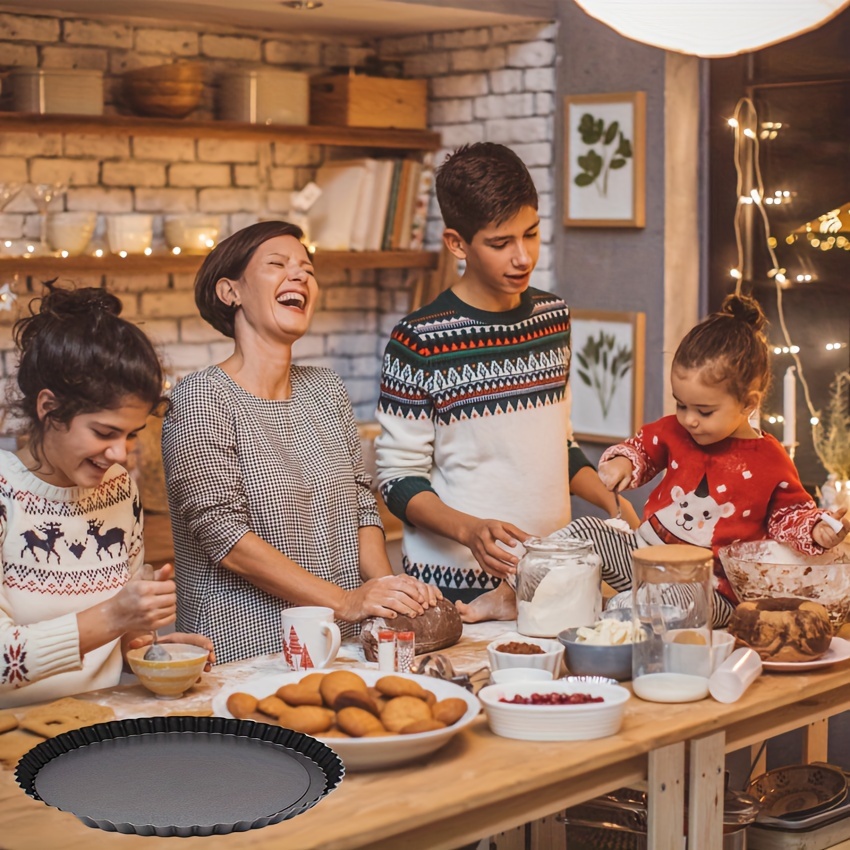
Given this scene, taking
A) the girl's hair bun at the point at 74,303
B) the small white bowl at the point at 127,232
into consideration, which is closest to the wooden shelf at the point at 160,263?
the small white bowl at the point at 127,232

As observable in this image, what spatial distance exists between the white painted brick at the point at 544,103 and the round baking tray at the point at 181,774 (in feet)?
11.0

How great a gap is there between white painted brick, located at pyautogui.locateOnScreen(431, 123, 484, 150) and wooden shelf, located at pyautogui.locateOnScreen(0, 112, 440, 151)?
36 mm

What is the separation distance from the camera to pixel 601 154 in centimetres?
455

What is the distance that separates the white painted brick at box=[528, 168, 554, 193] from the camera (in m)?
4.75

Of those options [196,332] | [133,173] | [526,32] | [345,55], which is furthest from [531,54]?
[196,332]

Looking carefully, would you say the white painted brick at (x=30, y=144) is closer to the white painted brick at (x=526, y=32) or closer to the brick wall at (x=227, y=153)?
the brick wall at (x=227, y=153)

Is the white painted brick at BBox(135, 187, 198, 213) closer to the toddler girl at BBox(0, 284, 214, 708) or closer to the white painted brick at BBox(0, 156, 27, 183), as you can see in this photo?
the white painted brick at BBox(0, 156, 27, 183)

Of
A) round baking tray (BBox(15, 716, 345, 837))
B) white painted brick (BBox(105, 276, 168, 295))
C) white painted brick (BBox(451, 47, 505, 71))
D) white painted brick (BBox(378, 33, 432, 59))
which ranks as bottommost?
round baking tray (BBox(15, 716, 345, 837))

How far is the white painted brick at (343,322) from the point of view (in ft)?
17.2

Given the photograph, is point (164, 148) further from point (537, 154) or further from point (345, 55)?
point (537, 154)

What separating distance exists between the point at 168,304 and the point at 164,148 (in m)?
0.53

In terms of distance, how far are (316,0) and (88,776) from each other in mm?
3109

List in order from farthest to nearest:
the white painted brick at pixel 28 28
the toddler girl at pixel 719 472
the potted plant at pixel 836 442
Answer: the white painted brick at pixel 28 28 → the potted plant at pixel 836 442 → the toddler girl at pixel 719 472

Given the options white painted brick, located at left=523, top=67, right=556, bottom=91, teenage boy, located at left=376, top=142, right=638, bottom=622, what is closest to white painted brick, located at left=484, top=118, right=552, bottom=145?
white painted brick, located at left=523, top=67, right=556, bottom=91
